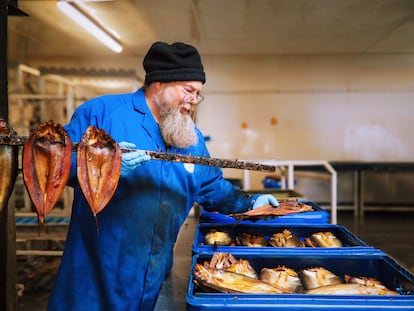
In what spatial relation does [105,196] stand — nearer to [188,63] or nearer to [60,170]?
[60,170]


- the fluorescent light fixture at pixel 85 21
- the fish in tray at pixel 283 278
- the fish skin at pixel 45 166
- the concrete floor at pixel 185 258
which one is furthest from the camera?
the fluorescent light fixture at pixel 85 21

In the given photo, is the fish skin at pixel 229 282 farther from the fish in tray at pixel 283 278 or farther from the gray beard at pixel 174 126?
the gray beard at pixel 174 126

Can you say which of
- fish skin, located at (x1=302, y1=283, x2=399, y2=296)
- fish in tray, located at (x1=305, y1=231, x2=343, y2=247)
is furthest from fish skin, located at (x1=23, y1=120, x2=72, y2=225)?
fish in tray, located at (x1=305, y1=231, x2=343, y2=247)

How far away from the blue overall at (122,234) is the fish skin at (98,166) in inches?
16.0

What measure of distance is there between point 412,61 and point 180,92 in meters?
8.49

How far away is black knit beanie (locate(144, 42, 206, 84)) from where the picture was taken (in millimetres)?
1715

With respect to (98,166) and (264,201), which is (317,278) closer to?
(264,201)

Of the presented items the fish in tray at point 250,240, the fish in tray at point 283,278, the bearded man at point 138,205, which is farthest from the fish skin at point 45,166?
the fish in tray at point 250,240

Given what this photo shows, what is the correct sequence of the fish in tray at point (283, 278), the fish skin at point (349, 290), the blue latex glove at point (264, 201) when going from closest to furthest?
the fish skin at point (349, 290)
the fish in tray at point (283, 278)
the blue latex glove at point (264, 201)

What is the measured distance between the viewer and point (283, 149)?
8641mm

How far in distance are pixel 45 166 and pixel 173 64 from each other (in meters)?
0.89

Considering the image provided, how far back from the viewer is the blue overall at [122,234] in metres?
1.57

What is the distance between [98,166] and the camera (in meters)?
1.14

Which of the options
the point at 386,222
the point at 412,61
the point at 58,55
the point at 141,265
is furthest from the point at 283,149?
the point at 141,265
